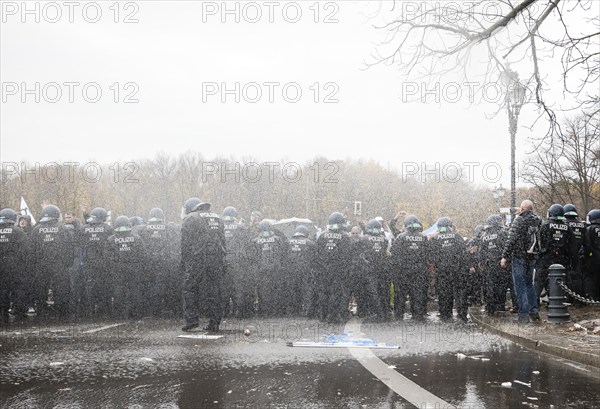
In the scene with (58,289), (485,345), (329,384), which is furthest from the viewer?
(58,289)

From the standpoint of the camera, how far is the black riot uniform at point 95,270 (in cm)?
1354

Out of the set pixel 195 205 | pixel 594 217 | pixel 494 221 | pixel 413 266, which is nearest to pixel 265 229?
pixel 195 205

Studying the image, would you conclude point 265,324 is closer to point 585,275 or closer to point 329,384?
point 329,384

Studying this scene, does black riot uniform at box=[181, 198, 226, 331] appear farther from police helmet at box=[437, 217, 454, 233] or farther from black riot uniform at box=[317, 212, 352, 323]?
police helmet at box=[437, 217, 454, 233]

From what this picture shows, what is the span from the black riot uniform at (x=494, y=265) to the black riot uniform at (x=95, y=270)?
732 cm

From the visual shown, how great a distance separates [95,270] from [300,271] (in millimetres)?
4091

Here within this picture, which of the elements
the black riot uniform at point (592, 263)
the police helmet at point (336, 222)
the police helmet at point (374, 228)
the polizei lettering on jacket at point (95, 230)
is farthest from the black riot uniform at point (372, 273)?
the polizei lettering on jacket at point (95, 230)

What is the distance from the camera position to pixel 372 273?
13.4 metres

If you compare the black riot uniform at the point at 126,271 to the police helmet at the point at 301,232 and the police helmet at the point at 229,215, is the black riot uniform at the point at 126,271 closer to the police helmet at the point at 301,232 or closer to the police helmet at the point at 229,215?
the police helmet at the point at 229,215

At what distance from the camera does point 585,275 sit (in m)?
13.9

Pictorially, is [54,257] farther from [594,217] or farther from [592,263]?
[594,217]

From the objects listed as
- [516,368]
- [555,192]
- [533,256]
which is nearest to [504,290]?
[533,256]

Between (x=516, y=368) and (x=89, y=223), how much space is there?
9182mm

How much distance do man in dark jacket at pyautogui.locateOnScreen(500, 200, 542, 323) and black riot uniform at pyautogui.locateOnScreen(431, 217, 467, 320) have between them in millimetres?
1652
